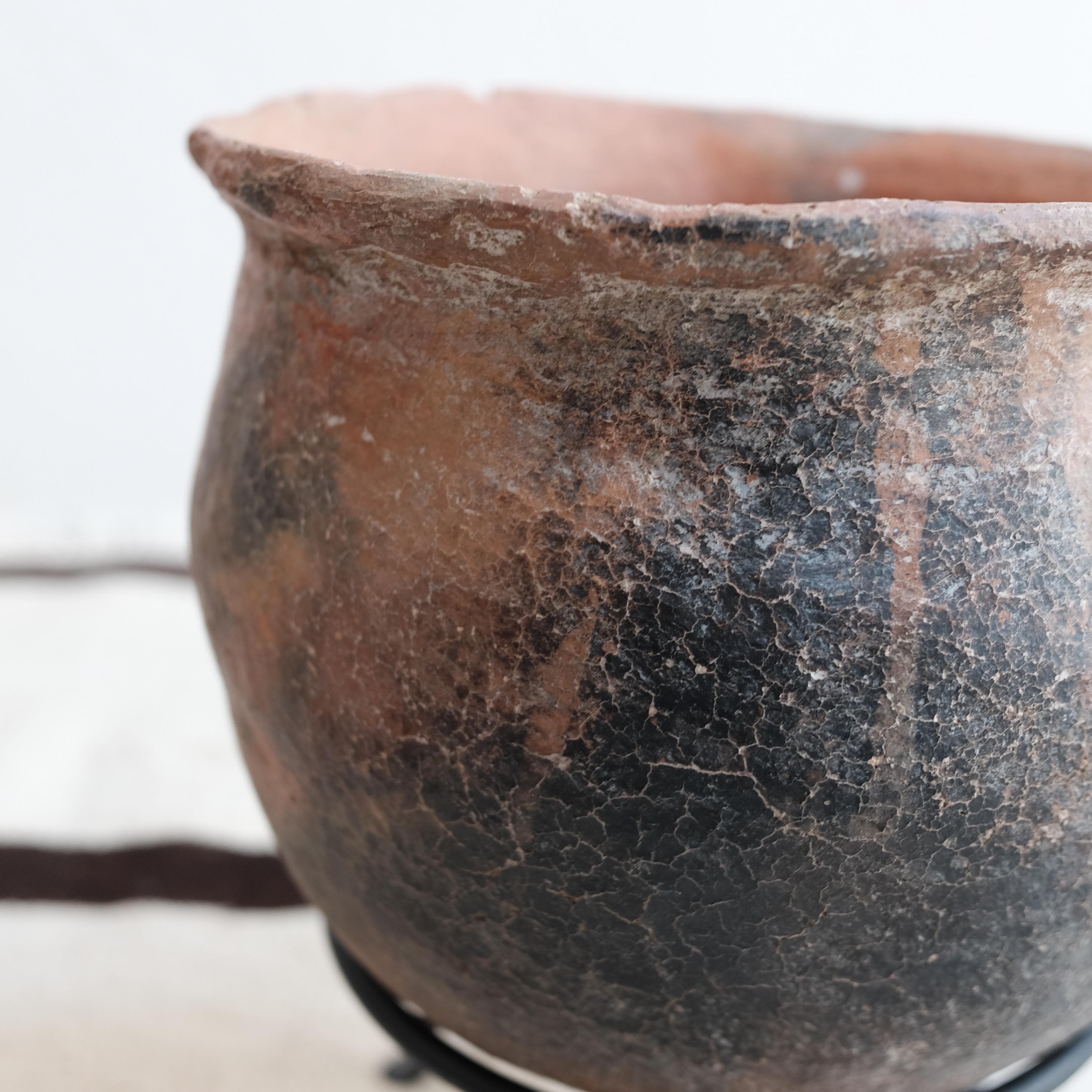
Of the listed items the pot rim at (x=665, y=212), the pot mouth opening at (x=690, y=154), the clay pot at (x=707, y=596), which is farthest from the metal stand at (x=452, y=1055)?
the pot mouth opening at (x=690, y=154)

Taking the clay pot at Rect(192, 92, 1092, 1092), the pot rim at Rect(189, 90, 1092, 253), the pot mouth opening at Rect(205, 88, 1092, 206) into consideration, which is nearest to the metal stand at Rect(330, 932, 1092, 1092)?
the clay pot at Rect(192, 92, 1092, 1092)

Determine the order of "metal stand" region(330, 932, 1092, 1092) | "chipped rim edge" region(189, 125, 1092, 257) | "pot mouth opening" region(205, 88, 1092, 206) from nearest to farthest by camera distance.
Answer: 1. "chipped rim edge" region(189, 125, 1092, 257)
2. "metal stand" region(330, 932, 1092, 1092)
3. "pot mouth opening" region(205, 88, 1092, 206)

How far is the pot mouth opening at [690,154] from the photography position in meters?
1.13

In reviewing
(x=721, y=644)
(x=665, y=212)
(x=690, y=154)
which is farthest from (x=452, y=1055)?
(x=690, y=154)

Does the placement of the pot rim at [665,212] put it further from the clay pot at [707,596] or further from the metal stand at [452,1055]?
the metal stand at [452,1055]

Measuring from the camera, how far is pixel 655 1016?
2.25 ft

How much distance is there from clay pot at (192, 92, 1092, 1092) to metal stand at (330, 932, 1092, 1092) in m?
0.15

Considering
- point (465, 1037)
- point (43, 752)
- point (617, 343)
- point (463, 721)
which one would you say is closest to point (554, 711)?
point (463, 721)

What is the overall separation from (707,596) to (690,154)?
0.83 m

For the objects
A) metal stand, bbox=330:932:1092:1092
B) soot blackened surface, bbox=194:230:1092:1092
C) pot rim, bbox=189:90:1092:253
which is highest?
pot rim, bbox=189:90:1092:253

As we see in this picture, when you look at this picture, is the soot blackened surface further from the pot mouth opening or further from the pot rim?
the pot mouth opening

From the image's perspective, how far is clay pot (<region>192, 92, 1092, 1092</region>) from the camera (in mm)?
592

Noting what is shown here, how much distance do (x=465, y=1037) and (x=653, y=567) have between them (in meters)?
0.38

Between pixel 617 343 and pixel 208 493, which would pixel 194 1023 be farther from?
pixel 617 343
